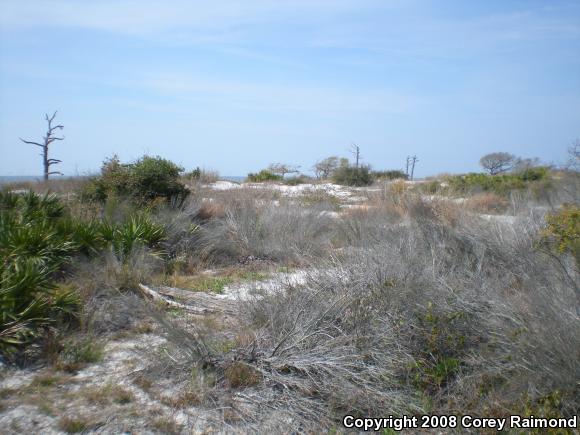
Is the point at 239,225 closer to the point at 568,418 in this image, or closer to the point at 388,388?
the point at 388,388

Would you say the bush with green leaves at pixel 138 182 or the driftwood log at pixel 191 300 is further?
the bush with green leaves at pixel 138 182

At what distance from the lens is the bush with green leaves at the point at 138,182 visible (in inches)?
566

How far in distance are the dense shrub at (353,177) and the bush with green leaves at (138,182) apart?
15.0 meters

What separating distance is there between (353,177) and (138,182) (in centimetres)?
1694

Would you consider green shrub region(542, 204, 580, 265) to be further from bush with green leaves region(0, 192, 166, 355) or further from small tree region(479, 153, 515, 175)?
small tree region(479, 153, 515, 175)

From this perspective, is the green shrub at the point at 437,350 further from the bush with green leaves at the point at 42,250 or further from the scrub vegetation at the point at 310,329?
the bush with green leaves at the point at 42,250

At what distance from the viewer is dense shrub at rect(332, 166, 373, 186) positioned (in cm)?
2923

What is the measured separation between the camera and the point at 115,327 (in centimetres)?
690

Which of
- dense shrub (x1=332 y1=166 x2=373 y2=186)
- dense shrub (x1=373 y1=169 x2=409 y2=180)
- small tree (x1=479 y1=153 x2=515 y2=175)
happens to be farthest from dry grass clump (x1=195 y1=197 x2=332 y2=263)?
small tree (x1=479 y1=153 x2=515 y2=175)

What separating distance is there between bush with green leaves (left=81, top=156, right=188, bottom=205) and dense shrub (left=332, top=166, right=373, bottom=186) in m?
15.0

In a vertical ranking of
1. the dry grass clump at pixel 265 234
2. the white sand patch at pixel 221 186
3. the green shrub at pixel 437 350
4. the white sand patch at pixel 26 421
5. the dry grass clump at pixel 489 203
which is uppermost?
the white sand patch at pixel 221 186

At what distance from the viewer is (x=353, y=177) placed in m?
29.5

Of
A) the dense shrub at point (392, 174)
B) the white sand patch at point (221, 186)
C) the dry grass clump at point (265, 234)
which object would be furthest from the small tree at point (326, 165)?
the dry grass clump at point (265, 234)

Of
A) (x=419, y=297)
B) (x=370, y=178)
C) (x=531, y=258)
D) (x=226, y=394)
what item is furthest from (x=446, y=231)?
(x=370, y=178)
